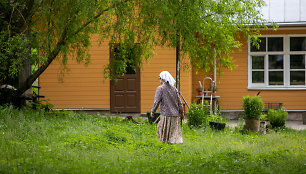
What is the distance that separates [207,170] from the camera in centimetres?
607

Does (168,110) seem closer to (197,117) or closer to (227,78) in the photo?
(197,117)

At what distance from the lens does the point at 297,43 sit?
669 inches

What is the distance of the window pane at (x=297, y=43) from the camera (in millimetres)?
16969

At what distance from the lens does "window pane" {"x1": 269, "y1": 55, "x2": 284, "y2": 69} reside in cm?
1691

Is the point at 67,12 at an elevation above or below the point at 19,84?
above

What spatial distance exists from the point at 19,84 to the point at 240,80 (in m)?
8.91

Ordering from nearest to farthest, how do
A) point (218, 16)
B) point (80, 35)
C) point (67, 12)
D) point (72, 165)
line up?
point (72, 165), point (67, 12), point (80, 35), point (218, 16)

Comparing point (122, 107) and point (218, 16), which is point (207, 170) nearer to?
point (218, 16)

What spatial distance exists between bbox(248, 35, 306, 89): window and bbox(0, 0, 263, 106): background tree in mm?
3710

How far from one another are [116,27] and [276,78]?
9.11 metres

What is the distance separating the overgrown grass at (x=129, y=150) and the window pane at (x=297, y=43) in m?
6.27

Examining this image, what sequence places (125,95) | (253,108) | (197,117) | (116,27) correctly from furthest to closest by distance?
(125,95)
(197,117)
(253,108)
(116,27)

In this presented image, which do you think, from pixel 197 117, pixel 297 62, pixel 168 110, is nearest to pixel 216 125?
pixel 197 117

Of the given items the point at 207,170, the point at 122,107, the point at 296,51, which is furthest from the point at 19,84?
the point at 296,51
